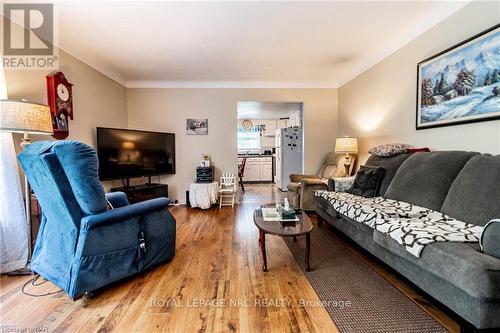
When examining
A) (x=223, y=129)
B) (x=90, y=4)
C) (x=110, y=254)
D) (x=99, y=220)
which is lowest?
(x=110, y=254)

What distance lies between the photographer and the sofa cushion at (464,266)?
1.03 m

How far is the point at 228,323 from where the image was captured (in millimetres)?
1396

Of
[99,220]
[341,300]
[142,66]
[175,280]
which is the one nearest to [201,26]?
[142,66]

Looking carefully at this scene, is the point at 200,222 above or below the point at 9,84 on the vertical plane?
below

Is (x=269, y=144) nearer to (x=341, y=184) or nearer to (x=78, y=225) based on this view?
(x=341, y=184)

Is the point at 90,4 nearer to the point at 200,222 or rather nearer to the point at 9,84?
the point at 9,84

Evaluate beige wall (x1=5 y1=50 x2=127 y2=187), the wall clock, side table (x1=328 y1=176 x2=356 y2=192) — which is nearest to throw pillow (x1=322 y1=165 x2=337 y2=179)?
side table (x1=328 y1=176 x2=356 y2=192)

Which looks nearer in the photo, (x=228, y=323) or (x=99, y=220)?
(x=228, y=323)

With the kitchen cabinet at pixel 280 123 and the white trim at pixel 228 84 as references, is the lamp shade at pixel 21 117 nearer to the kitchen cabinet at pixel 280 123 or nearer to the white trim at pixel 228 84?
the white trim at pixel 228 84

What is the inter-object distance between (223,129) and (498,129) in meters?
3.77

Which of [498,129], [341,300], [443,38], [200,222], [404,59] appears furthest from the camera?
[200,222]

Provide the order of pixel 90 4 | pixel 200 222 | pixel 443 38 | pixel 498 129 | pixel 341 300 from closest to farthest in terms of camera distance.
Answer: pixel 341 300, pixel 498 129, pixel 90 4, pixel 443 38, pixel 200 222

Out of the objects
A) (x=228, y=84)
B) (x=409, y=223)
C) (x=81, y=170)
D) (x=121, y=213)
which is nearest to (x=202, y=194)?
(x=228, y=84)

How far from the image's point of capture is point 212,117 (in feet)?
15.0
